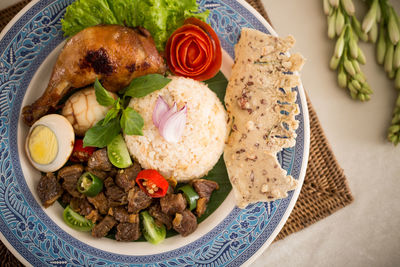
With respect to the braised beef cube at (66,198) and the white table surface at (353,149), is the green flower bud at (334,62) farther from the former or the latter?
the braised beef cube at (66,198)

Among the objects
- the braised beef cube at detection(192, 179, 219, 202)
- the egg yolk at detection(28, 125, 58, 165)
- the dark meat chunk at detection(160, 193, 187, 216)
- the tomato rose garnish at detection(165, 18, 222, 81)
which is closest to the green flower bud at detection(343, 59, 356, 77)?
the tomato rose garnish at detection(165, 18, 222, 81)

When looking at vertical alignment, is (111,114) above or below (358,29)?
above

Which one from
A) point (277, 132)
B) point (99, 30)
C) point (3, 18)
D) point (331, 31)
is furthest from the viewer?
point (331, 31)

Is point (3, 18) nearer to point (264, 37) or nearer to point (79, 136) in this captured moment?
point (79, 136)

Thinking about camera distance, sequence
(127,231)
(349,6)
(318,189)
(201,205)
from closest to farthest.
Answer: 1. (127,231)
2. (201,205)
3. (318,189)
4. (349,6)

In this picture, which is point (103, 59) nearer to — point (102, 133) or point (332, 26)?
point (102, 133)

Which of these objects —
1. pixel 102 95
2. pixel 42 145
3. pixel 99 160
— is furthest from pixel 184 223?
pixel 42 145

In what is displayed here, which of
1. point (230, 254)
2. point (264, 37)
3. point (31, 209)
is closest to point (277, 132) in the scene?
point (264, 37)
